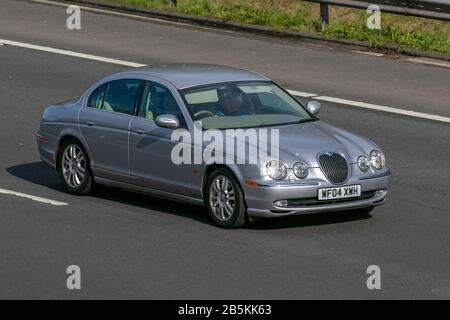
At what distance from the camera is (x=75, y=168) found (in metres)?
16.4

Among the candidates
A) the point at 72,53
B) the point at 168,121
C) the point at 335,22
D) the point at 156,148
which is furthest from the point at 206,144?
the point at 335,22

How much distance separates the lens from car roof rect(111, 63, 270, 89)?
15.6m

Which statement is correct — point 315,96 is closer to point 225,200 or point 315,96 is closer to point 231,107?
point 231,107

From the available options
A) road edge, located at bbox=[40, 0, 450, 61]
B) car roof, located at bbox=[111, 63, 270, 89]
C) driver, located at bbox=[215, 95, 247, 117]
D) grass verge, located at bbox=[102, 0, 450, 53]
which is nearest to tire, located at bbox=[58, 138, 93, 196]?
car roof, located at bbox=[111, 63, 270, 89]

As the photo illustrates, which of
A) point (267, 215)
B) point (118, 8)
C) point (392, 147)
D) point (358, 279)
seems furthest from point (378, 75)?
point (358, 279)

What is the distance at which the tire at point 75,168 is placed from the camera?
638 inches

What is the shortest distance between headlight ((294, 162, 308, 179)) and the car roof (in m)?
1.82

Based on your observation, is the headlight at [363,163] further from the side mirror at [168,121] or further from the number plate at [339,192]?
the side mirror at [168,121]

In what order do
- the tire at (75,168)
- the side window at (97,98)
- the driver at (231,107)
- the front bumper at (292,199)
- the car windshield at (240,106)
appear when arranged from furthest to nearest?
1. the side window at (97,98)
2. the tire at (75,168)
3. the driver at (231,107)
4. the car windshield at (240,106)
5. the front bumper at (292,199)

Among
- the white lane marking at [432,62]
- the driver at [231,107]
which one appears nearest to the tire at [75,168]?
the driver at [231,107]

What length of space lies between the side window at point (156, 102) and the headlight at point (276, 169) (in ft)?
5.02

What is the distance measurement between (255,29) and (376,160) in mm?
10798

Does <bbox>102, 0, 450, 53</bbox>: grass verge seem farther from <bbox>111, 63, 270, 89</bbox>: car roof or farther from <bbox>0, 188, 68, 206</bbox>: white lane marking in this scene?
<bbox>0, 188, 68, 206</bbox>: white lane marking
